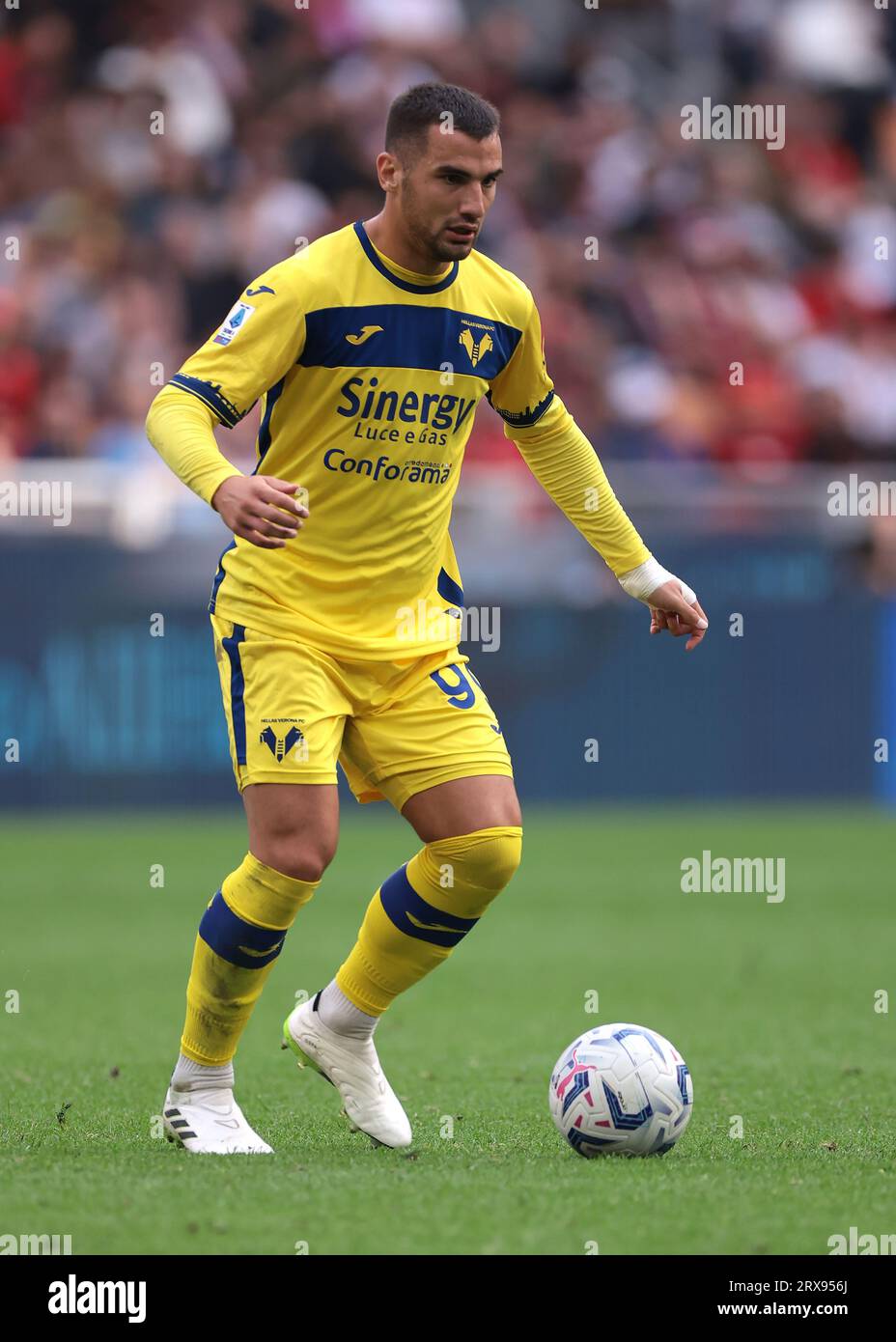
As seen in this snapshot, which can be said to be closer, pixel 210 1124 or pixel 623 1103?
pixel 623 1103

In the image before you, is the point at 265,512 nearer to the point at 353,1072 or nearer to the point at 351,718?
the point at 351,718

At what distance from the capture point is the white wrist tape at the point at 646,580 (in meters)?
5.79

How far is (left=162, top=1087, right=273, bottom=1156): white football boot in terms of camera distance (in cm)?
510

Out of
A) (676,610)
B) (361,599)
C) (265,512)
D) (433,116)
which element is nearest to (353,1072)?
(361,599)

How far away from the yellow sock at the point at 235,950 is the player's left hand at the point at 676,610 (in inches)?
52.6

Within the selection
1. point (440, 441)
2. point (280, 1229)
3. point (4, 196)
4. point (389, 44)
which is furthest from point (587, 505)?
point (389, 44)

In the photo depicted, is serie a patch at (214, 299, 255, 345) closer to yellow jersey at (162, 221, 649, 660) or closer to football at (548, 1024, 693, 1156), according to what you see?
yellow jersey at (162, 221, 649, 660)

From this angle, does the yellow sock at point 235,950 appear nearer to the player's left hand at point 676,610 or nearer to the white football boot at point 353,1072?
the white football boot at point 353,1072

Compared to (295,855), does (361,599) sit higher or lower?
higher

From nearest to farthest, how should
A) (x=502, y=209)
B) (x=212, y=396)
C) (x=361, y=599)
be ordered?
(x=212, y=396) < (x=361, y=599) < (x=502, y=209)

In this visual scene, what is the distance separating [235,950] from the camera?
5.12 meters

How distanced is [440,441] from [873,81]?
49.9ft

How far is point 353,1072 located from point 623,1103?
0.82m
